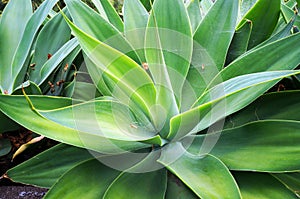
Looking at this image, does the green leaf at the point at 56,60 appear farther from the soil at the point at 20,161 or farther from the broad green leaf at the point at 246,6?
the broad green leaf at the point at 246,6

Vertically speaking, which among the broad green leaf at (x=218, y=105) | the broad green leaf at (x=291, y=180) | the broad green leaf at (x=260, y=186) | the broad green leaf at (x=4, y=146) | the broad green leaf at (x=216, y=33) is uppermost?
the broad green leaf at (x=216, y=33)

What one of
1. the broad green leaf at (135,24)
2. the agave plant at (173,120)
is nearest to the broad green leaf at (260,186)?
the agave plant at (173,120)

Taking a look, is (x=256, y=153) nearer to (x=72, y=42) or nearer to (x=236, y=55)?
(x=236, y=55)

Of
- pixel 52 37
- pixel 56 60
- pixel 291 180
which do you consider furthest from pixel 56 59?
pixel 291 180

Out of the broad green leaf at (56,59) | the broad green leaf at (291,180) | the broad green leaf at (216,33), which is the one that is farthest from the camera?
the broad green leaf at (56,59)

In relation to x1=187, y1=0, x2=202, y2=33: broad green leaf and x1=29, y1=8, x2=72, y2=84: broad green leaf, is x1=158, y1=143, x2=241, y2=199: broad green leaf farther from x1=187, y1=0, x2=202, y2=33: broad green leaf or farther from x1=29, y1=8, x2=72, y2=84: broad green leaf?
x1=29, y1=8, x2=72, y2=84: broad green leaf

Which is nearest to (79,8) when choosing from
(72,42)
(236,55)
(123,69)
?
(72,42)
